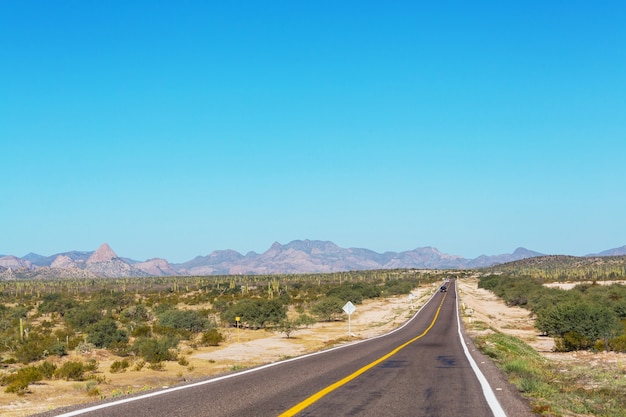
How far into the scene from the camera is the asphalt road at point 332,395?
8.66m

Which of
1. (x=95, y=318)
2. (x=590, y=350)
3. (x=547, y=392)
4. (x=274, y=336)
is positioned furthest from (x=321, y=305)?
(x=547, y=392)

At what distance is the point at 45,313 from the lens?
67.2 meters

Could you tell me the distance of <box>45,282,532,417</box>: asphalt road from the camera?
866 centimetres

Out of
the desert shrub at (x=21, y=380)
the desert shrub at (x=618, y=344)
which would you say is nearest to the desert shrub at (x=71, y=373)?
the desert shrub at (x=21, y=380)

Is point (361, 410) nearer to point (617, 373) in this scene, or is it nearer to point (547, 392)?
point (547, 392)

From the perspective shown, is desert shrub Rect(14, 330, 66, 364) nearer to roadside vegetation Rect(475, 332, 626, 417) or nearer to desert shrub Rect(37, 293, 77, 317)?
roadside vegetation Rect(475, 332, 626, 417)

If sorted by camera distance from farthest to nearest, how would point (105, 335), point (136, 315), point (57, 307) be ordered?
point (57, 307) → point (136, 315) → point (105, 335)

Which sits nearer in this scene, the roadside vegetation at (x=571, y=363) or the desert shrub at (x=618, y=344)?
the roadside vegetation at (x=571, y=363)

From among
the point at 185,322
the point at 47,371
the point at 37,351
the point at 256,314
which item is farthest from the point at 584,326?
the point at 37,351

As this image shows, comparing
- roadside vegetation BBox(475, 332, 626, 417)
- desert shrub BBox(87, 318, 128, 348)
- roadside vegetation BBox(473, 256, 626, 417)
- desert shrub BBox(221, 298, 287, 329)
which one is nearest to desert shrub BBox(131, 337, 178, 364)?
desert shrub BBox(87, 318, 128, 348)

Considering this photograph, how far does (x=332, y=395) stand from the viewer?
33.8 feet

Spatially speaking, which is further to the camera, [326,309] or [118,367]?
[326,309]

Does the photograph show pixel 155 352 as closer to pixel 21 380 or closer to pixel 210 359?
pixel 210 359

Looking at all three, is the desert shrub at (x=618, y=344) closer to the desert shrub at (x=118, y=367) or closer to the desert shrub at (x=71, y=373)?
the desert shrub at (x=118, y=367)
